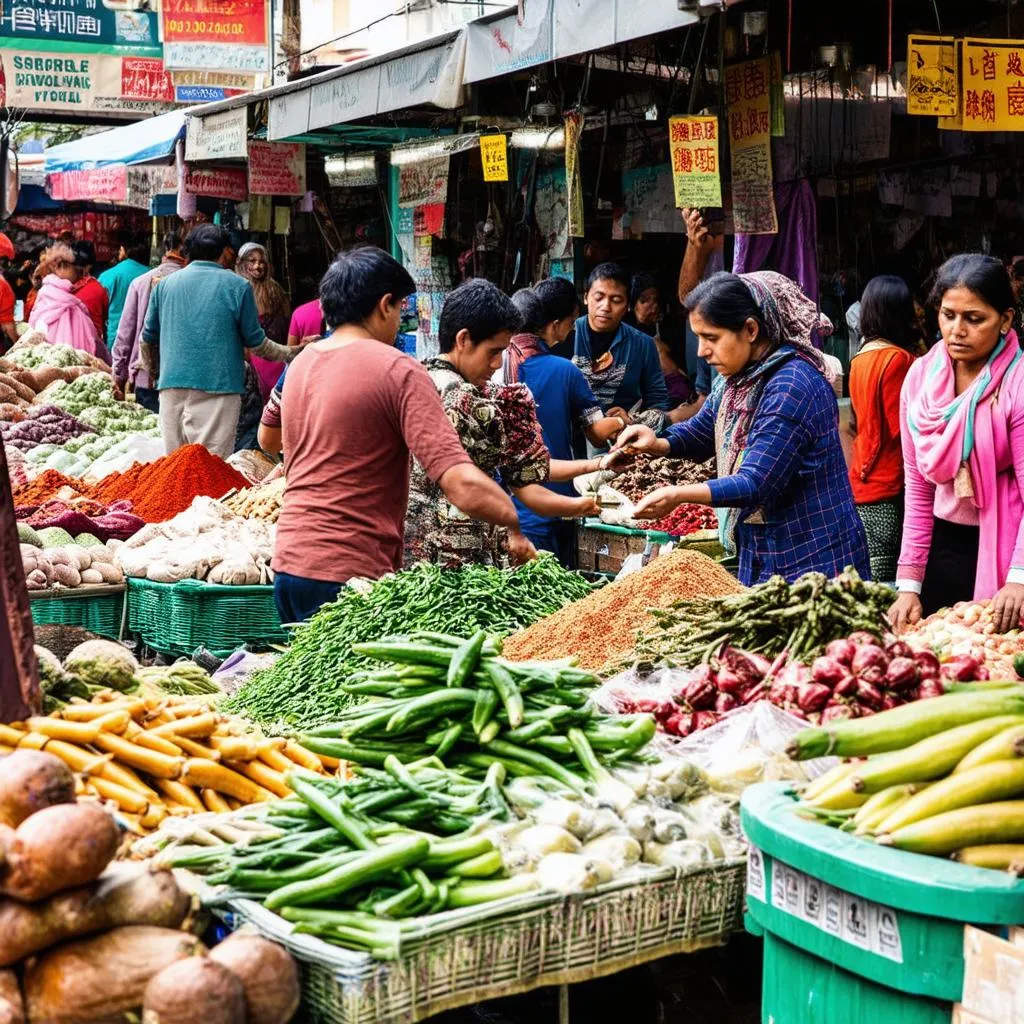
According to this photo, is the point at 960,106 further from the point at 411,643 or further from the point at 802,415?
the point at 411,643

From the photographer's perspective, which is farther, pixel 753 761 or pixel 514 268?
pixel 514 268

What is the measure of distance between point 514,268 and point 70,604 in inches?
203

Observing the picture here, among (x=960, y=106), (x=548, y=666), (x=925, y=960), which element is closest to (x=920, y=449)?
(x=960, y=106)

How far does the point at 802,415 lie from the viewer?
5.25 m

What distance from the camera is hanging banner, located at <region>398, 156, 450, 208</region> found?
1115cm

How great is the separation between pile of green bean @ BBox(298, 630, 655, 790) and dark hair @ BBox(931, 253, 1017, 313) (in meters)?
2.47

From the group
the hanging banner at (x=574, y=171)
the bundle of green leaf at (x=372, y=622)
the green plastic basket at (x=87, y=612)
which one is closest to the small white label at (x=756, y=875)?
the bundle of green leaf at (x=372, y=622)

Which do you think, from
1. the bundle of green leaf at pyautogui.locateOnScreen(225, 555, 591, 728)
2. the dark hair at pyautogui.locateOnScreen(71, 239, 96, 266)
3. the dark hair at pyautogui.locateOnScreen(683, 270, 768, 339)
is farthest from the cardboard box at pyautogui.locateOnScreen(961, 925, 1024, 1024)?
the dark hair at pyautogui.locateOnScreen(71, 239, 96, 266)

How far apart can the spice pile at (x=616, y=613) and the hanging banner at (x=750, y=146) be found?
10.6 feet

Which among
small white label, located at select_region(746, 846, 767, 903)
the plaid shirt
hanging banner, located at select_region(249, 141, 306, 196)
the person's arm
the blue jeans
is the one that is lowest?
small white label, located at select_region(746, 846, 767, 903)

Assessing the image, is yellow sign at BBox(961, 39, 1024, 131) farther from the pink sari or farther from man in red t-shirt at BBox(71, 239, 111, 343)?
man in red t-shirt at BBox(71, 239, 111, 343)

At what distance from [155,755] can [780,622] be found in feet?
5.96

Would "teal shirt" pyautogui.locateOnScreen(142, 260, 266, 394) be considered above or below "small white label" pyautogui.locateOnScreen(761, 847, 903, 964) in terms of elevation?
above

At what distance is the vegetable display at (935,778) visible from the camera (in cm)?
276
